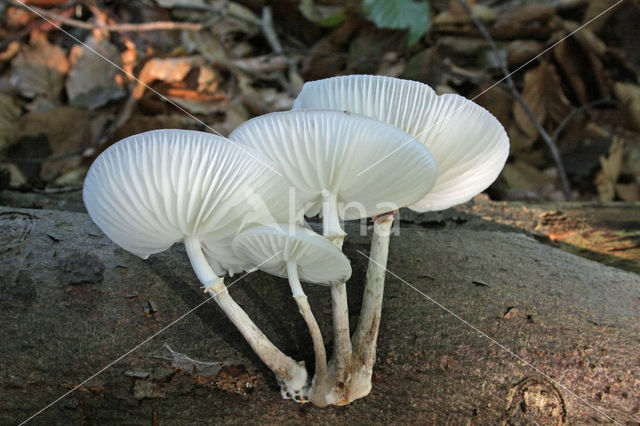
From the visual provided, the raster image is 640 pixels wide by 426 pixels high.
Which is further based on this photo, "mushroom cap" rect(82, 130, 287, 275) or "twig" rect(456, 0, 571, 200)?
"twig" rect(456, 0, 571, 200)

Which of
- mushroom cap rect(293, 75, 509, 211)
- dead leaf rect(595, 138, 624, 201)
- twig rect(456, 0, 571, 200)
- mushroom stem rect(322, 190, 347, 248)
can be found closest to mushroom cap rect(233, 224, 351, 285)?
mushroom stem rect(322, 190, 347, 248)

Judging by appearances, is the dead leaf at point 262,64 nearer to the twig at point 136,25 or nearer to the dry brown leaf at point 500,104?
the twig at point 136,25

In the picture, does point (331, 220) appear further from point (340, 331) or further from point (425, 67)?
point (425, 67)

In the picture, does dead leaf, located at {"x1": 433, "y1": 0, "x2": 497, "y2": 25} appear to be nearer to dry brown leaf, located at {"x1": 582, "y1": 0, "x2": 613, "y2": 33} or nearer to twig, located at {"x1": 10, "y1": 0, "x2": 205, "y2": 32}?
dry brown leaf, located at {"x1": 582, "y1": 0, "x2": 613, "y2": 33}

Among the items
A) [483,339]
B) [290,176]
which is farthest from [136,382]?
[483,339]

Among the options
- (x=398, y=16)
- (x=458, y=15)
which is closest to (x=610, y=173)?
(x=458, y=15)

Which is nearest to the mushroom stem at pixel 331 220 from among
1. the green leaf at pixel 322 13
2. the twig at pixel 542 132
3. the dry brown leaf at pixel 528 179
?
the dry brown leaf at pixel 528 179
